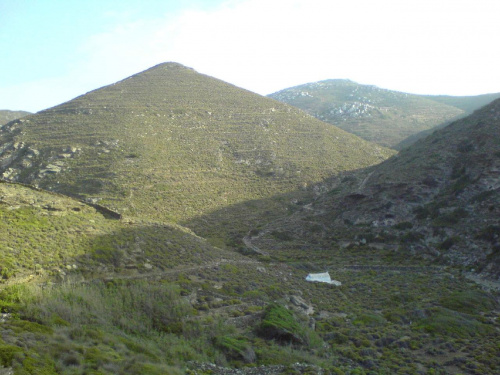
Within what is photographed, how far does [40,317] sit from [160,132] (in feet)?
166

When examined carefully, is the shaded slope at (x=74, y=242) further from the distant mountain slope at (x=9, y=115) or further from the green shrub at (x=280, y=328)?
the distant mountain slope at (x=9, y=115)

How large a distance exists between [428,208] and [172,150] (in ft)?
112

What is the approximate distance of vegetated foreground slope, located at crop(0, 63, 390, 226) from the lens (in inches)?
1762

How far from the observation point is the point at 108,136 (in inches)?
2167

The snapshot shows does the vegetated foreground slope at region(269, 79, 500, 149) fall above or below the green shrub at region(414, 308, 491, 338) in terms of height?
above

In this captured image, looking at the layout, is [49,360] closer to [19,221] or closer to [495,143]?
[19,221]

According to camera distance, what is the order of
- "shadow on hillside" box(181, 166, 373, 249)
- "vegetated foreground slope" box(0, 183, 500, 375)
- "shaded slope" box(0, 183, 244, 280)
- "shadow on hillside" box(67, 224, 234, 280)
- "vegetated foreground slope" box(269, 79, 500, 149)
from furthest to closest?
"vegetated foreground slope" box(269, 79, 500, 149), "shadow on hillside" box(181, 166, 373, 249), "shadow on hillside" box(67, 224, 234, 280), "shaded slope" box(0, 183, 244, 280), "vegetated foreground slope" box(0, 183, 500, 375)

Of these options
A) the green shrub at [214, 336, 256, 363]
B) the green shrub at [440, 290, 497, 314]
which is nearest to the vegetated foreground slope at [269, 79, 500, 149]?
the green shrub at [440, 290, 497, 314]

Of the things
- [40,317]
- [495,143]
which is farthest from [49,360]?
[495,143]

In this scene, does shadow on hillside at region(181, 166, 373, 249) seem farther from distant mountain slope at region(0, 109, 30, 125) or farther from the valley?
distant mountain slope at region(0, 109, 30, 125)

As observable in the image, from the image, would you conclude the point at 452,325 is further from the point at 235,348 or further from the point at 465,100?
the point at 465,100

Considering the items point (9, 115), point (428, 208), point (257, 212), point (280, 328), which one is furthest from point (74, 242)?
point (9, 115)

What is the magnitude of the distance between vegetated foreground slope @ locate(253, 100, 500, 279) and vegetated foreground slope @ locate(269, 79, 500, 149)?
123 ft

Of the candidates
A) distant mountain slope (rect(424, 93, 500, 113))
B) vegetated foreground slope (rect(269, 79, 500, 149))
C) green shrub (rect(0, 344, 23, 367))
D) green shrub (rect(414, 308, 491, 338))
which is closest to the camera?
green shrub (rect(0, 344, 23, 367))
